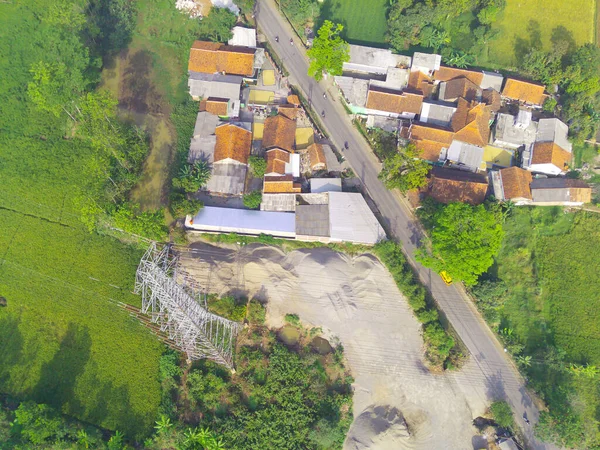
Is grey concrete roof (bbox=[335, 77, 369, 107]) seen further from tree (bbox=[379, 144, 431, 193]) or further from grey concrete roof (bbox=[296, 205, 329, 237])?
grey concrete roof (bbox=[296, 205, 329, 237])

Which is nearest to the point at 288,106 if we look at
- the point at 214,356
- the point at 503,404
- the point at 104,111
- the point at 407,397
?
the point at 104,111

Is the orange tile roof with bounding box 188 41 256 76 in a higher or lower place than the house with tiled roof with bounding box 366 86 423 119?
Answer: higher

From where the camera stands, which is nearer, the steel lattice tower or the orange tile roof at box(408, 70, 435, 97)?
the steel lattice tower

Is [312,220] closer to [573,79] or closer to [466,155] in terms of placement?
[466,155]

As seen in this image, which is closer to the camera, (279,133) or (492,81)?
(279,133)

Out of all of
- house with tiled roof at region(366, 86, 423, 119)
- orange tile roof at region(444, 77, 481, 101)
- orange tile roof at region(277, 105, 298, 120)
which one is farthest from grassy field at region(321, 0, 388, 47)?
orange tile roof at region(277, 105, 298, 120)

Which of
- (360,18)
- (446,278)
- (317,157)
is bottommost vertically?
(446,278)

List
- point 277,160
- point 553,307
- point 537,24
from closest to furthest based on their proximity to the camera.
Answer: point 553,307 → point 277,160 → point 537,24

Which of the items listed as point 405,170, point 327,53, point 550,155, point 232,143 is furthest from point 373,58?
point 550,155
